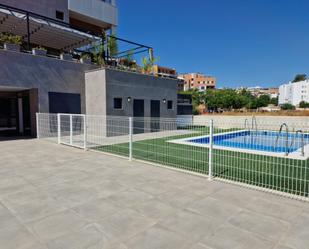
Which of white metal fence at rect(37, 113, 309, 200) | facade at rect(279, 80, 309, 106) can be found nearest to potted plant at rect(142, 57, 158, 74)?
white metal fence at rect(37, 113, 309, 200)

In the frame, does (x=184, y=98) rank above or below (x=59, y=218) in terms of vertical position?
above

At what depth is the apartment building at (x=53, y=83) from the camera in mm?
10201

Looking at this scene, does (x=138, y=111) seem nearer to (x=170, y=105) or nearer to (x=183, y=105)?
(x=170, y=105)

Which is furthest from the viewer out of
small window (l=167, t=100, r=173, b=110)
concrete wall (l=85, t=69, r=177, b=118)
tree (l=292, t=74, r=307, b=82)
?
tree (l=292, t=74, r=307, b=82)

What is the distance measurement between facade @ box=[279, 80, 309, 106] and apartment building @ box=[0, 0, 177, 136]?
96.6 metres

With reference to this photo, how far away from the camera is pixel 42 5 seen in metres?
15.9

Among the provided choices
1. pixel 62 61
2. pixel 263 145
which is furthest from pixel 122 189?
pixel 62 61

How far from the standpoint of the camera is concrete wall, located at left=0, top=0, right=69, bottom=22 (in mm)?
14730

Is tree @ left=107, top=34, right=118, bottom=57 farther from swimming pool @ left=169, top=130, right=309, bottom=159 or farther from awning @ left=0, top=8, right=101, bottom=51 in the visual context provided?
swimming pool @ left=169, top=130, right=309, bottom=159

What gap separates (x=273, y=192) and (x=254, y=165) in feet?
6.53

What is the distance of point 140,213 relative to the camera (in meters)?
2.92

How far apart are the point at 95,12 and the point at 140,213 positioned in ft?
66.0

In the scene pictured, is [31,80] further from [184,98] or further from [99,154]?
[184,98]

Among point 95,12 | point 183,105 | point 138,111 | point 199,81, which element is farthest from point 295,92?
point 138,111
